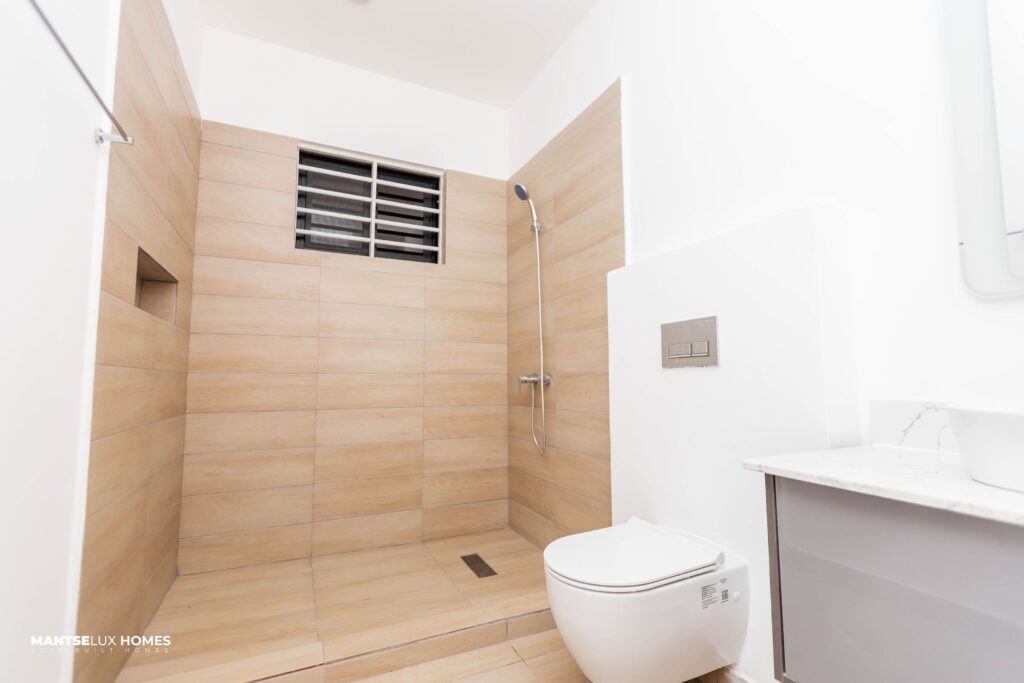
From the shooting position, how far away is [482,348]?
9.09ft

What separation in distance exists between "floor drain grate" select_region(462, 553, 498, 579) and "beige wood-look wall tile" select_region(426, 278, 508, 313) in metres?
1.31

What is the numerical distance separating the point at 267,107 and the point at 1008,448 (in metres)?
2.92

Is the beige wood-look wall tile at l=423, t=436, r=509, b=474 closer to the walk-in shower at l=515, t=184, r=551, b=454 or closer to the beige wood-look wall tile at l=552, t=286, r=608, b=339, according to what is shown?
the walk-in shower at l=515, t=184, r=551, b=454

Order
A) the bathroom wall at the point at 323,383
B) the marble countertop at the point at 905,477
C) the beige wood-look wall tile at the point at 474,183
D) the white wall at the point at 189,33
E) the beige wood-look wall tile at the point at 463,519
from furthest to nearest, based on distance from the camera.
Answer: the beige wood-look wall tile at the point at 474,183 < the beige wood-look wall tile at the point at 463,519 < the bathroom wall at the point at 323,383 < the white wall at the point at 189,33 < the marble countertop at the point at 905,477

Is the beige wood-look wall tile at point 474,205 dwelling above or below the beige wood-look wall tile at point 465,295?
above

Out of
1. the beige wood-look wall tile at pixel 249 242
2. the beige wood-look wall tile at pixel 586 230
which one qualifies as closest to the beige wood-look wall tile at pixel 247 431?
the beige wood-look wall tile at pixel 249 242

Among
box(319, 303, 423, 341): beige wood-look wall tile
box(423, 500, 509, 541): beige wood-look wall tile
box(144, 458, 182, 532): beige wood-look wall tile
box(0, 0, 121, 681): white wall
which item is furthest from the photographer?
box(423, 500, 509, 541): beige wood-look wall tile

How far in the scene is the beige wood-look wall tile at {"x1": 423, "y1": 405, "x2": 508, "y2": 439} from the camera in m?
2.61

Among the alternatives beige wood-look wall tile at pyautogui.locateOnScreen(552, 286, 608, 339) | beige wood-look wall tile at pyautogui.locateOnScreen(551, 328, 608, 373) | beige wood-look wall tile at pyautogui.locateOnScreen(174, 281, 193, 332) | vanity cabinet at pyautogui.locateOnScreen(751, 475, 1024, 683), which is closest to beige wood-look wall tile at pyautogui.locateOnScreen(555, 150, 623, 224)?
beige wood-look wall tile at pyautogui.locateOnScreen(552, 286, 608, 339)

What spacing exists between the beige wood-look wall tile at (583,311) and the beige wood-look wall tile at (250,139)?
1.58 metres

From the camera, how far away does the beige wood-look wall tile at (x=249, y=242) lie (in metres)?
2.23

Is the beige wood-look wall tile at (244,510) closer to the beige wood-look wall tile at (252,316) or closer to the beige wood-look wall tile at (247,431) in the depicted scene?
the beige wood-look wall tile at (247,431)

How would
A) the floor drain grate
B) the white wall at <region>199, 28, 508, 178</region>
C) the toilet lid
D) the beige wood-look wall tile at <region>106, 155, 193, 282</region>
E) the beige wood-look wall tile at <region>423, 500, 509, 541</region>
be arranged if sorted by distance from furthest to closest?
the beige wood-look wall tile at <region>423, 500, 509, 541</region>, the white wall at <region>199, 28, 508, 178</region>, the floor drain grate, the beige wood-look wall tile at <region>106, 155, 193, 282</region>, the toilet lid

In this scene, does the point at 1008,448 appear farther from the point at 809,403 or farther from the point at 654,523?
the point at 654,523
